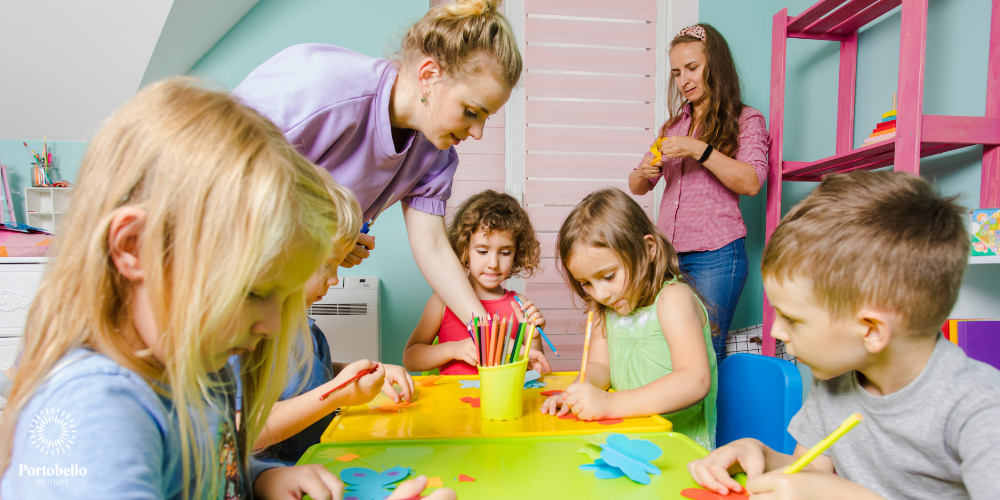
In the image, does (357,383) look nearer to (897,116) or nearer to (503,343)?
(503,343)

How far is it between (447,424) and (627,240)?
0.54m

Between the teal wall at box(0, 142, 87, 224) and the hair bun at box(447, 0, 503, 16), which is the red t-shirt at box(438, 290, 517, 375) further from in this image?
the teal wall at box(0, 142, 87, 224)

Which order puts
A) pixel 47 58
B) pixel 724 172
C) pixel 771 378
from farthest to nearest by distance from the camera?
pixel 47 58 < pixel 724 172 < pixel 771 378

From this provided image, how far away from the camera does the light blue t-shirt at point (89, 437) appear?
377 mm

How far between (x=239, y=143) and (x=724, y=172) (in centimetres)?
161

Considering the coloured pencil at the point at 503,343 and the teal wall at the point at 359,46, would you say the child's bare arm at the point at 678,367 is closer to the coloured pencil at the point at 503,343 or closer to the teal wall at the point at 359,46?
the coloured pencil at the point at 503,343

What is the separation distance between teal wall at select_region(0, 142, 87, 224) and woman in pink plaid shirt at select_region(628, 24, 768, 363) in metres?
2.29

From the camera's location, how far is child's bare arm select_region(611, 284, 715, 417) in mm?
862

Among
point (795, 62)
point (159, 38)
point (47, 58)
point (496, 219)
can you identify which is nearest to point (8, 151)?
point (47, 58)

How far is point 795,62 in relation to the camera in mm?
2408

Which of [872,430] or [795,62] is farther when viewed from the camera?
[795,62]

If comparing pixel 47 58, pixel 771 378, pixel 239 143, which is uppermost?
pixel 47 58

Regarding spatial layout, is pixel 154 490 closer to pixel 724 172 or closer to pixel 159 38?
pixel 724 172

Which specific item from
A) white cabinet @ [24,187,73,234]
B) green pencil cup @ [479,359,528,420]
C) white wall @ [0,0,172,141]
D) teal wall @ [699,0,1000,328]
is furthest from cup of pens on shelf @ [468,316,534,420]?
white cabinet @ [24,187,73,234]
